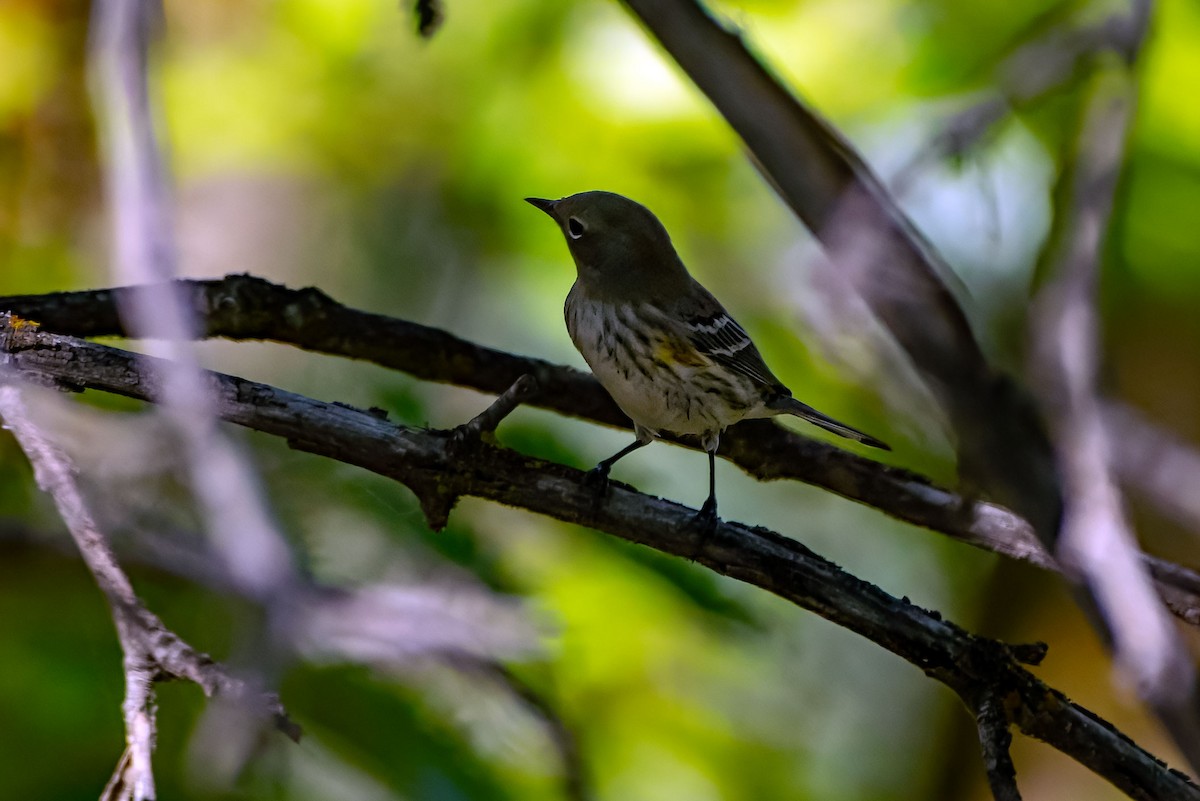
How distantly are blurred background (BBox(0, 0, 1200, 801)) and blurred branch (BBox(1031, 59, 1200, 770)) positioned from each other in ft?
0.85

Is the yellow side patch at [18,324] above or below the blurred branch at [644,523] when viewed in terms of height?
below

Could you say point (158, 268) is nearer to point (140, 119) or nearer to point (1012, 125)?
point (140, 119)

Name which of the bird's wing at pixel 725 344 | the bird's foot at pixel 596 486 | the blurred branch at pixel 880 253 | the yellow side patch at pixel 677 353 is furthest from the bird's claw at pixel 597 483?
the bird's wing at pixel 725 344

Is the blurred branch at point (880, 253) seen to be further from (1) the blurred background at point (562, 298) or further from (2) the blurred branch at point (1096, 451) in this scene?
(1) the blurred background at point (562, 298)

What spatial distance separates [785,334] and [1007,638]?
1425mm

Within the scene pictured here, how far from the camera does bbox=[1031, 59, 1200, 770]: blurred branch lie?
1.27 metres

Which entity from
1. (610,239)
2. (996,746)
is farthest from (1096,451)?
(610,239)

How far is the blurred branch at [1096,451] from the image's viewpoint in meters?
1.27

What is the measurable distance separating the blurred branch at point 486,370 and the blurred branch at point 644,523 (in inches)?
11.9

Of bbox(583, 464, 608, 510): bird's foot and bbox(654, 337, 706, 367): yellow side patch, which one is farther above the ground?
bbox(654, 337, 706, 367): yellow side patch

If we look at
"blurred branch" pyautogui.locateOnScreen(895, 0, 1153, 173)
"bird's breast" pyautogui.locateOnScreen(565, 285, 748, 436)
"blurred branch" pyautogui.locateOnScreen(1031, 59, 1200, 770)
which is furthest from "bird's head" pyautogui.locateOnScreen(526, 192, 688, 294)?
"blurred branch" pyautogui.locateOnScreen(1031, 59, 1200, 770)

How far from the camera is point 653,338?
8.42ft

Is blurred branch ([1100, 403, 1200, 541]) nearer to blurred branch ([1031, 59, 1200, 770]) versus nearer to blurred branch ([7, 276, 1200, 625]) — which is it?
blurred branch ([1031, 59, 1200, 770])

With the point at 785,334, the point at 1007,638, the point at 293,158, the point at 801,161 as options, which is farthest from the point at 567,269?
the point at 801,161
